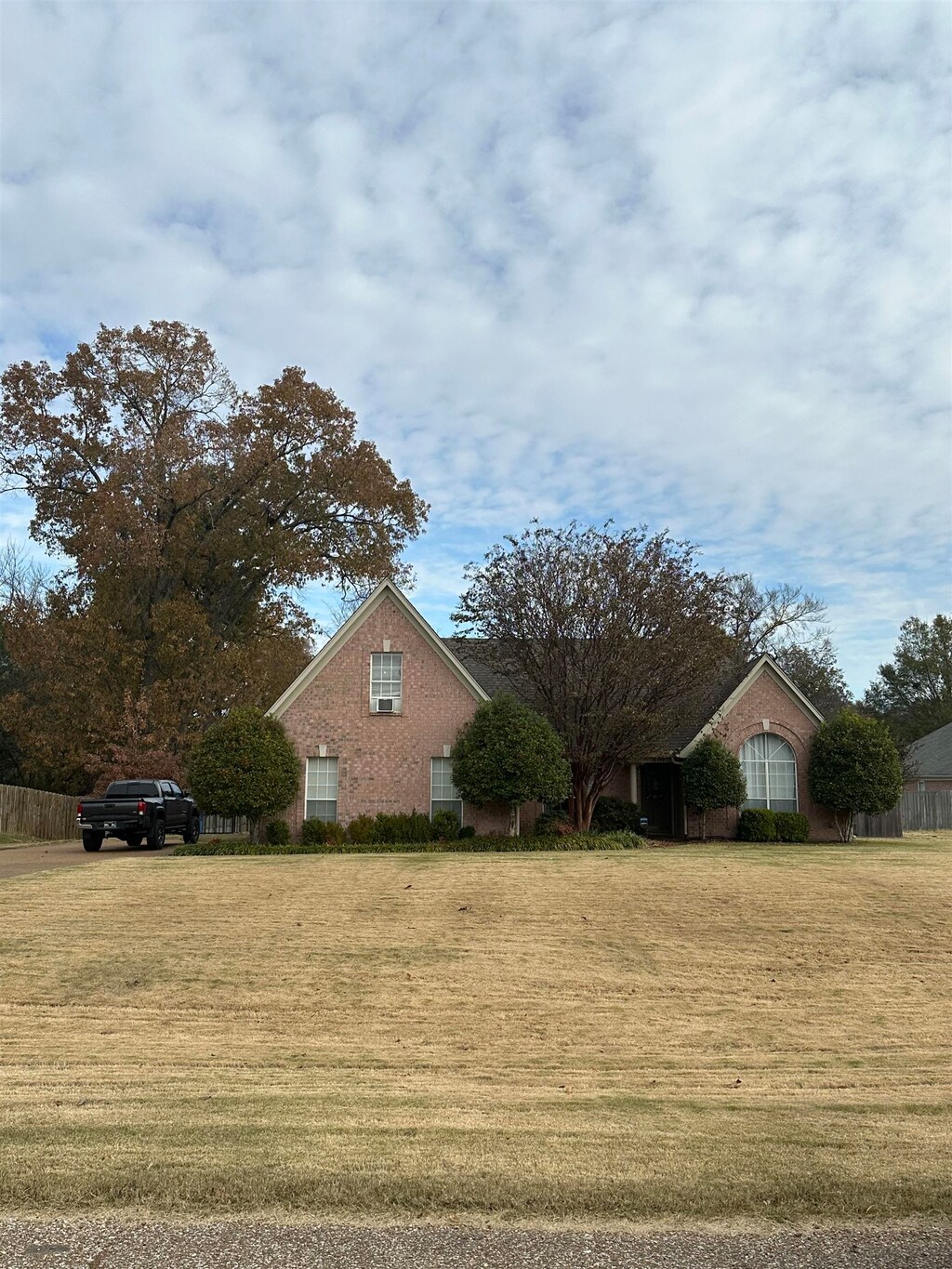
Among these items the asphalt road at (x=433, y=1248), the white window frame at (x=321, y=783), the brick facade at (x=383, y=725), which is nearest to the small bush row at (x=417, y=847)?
the white window frame at (x=321, y=783)

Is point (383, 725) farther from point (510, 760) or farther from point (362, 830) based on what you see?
point (510, 760)

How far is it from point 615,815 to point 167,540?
1933 centimetres

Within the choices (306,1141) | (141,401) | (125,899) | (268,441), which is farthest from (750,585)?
(306,1141)

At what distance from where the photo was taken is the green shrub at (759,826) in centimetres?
2820

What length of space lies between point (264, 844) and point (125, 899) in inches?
299

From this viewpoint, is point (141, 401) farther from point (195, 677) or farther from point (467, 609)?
point (467, 609)

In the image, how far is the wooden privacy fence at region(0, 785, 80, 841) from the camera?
31.5 metres

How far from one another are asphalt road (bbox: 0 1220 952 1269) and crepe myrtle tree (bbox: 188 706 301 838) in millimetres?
19788

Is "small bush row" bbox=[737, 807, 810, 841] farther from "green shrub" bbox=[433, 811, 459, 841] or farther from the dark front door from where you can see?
"green shrub" bbox=[433, 811, 459, 841]

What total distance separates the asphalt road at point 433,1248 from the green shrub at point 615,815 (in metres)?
24.6

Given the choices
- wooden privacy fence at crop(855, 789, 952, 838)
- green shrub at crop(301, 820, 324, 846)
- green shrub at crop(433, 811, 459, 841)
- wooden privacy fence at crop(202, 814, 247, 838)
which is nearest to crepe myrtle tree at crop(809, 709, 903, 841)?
Result: green shrub at crop(433, 811, 459, 841)

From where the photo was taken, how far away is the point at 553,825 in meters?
26.5

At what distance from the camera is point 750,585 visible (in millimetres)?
59000

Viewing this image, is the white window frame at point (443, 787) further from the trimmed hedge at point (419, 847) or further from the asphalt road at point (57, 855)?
the asphalt road at point (57, 855)
